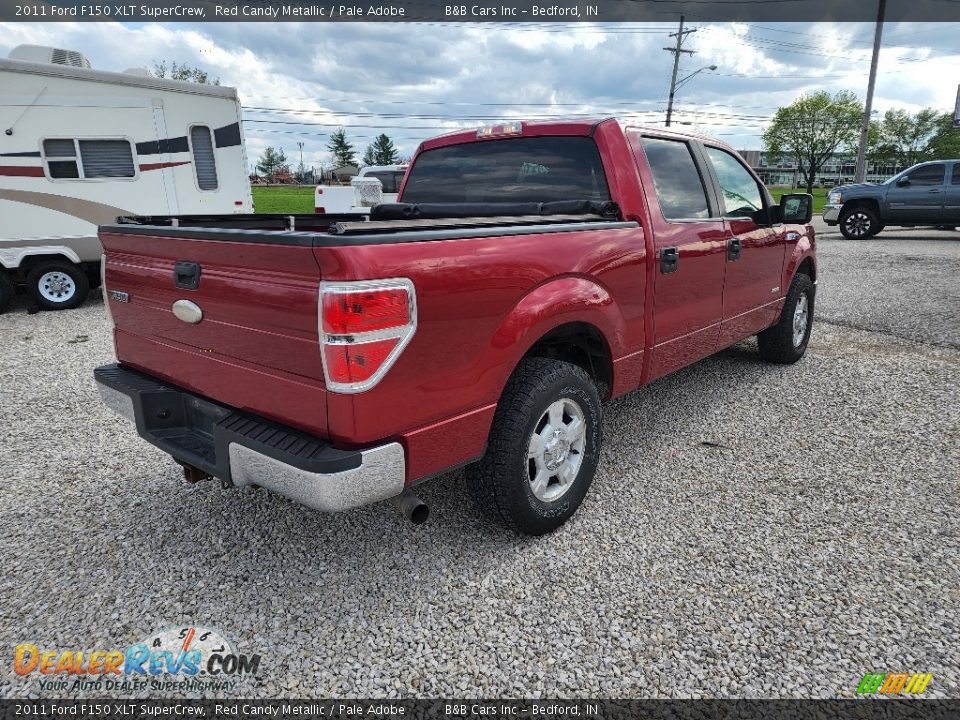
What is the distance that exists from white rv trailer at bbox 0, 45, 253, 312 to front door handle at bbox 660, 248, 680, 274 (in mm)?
7603

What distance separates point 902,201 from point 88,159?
56.9ft

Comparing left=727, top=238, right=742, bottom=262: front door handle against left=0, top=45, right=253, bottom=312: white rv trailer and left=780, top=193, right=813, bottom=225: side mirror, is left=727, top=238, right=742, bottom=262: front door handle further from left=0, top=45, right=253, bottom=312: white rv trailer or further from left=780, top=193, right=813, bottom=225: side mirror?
left=0, top=45, right=253, bottom=312: white rv trailer

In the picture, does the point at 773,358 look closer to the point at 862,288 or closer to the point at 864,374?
the point at 864,374

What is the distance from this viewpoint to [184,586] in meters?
2.53

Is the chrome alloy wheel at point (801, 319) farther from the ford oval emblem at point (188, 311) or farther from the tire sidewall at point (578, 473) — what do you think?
the ford oval emblem at point (188, 311)

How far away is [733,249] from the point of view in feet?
13.1

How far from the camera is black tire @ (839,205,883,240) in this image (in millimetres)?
16078

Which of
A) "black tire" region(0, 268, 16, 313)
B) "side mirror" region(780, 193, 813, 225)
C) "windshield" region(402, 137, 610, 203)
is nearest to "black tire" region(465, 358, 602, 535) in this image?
"windshield" region(402, 137, 610, 203)

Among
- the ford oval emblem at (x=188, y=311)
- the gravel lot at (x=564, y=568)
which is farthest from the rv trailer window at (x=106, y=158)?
the ford oval emblem at (x=188, y=311)

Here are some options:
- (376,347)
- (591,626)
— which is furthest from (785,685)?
(376,347)

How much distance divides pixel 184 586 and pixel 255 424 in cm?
84

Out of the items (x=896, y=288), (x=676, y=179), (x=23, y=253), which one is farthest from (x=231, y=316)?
(x=896, y=288)

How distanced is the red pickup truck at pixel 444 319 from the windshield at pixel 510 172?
0.04 feet

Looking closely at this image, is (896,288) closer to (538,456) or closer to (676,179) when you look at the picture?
(676,179)
